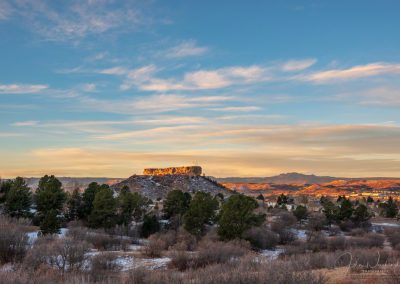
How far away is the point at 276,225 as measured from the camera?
48.4 meters

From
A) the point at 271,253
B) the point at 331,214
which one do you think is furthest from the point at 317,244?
the point at 331,214

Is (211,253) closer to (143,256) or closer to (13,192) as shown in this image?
(143,256)

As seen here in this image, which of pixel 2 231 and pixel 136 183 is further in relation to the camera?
pixel 136 183

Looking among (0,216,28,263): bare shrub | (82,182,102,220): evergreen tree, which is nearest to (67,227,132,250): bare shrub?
(0,216,28,263): bare shrub

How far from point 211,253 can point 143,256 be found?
7661 millimetres

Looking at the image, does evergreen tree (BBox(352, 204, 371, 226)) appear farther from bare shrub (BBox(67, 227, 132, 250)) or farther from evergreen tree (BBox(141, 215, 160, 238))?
bare shrub (BBox(67, 227, 132, 250))

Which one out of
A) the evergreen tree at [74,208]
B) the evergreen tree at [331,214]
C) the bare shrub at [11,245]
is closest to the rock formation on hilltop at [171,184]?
the evergreen tree at [331,214]

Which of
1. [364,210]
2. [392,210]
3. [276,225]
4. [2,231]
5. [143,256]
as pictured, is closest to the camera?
[2,231]

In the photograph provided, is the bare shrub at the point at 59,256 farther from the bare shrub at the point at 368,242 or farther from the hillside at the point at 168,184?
the hillside at the point at 168,184

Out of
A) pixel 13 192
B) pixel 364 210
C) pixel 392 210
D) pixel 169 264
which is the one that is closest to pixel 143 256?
pixel 169 264

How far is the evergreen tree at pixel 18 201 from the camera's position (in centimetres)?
4403

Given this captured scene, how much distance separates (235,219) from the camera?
35781mm

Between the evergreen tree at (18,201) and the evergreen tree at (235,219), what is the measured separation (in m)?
21.4

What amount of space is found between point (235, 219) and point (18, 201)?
22.9m
